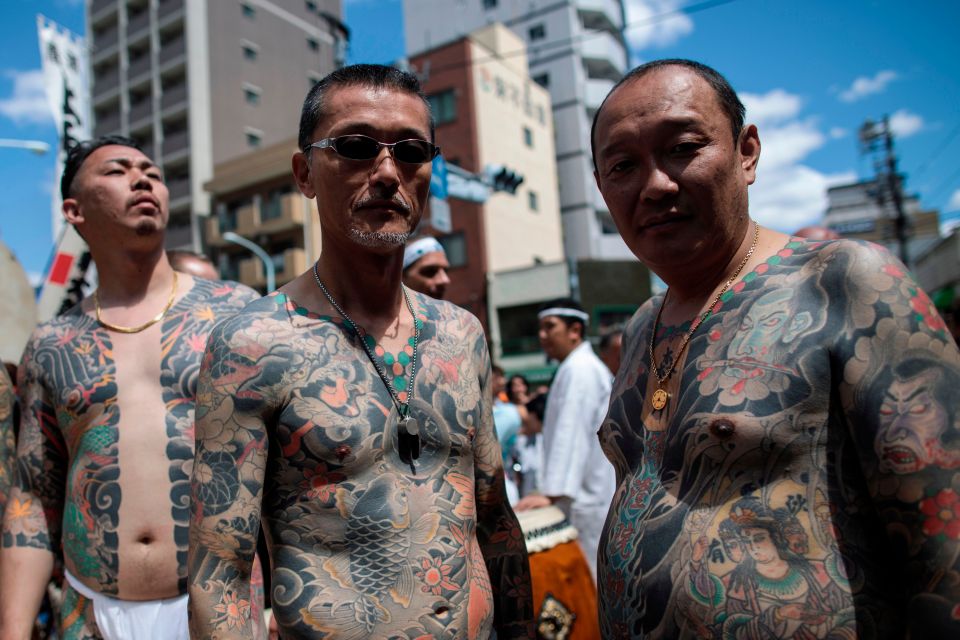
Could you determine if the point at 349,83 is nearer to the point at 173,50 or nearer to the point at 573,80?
the point at 573,80

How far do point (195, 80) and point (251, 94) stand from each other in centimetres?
321

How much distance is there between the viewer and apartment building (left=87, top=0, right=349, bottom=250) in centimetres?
3325

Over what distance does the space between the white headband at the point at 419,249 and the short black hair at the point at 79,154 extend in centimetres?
194

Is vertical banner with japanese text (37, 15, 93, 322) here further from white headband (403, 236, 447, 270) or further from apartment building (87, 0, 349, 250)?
apartment building (87, 0, 349, 250)

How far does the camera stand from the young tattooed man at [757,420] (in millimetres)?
1404

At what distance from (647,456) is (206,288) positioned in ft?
6.24

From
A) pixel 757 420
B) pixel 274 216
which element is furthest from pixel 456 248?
pixel 757 420

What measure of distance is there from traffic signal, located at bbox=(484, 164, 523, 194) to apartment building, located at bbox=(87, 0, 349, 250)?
79.3 ft

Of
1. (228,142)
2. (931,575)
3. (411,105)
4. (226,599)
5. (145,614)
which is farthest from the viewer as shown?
(228,142)

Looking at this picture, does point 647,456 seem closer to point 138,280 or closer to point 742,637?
point 742,637

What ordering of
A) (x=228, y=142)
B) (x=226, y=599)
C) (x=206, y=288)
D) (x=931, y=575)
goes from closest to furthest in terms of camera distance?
1. (x=931, y=575)
2. (x=226, y=599)
3. (x=206, y=288)
4. (x=228, y=142)

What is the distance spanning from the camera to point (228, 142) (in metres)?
34.2

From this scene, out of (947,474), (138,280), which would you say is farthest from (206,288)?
(947,474)

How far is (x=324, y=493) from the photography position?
178 centimetres
